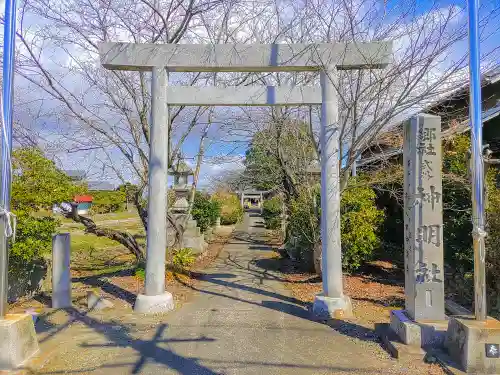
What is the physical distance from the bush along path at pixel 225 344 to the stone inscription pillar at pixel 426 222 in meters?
0.82

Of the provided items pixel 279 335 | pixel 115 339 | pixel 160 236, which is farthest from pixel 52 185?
pixel 279 335

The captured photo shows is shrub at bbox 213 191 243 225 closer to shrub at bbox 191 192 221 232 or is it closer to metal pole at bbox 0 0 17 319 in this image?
shrub at bbox 191 192 221 232

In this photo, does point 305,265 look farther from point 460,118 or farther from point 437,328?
point 437,328

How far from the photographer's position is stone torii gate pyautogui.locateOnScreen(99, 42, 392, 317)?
6379mm

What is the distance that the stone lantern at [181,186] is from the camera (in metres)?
12.2

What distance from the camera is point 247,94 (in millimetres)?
6684

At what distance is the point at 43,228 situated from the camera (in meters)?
7.28

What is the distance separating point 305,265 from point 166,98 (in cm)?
668

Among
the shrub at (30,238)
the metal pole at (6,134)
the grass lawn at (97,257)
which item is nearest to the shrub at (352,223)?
the grass lawn at (97,257)

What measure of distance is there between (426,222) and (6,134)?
16.4ft

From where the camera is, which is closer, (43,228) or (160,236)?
(160,236)

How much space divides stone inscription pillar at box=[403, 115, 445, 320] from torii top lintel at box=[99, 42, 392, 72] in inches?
77.5

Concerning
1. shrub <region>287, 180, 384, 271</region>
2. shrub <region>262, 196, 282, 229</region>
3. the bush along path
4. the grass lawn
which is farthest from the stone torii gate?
shrub <region>262, 196, 282, 229</region>

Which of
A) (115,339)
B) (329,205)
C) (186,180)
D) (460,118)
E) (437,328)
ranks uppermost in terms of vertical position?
(460,118)
